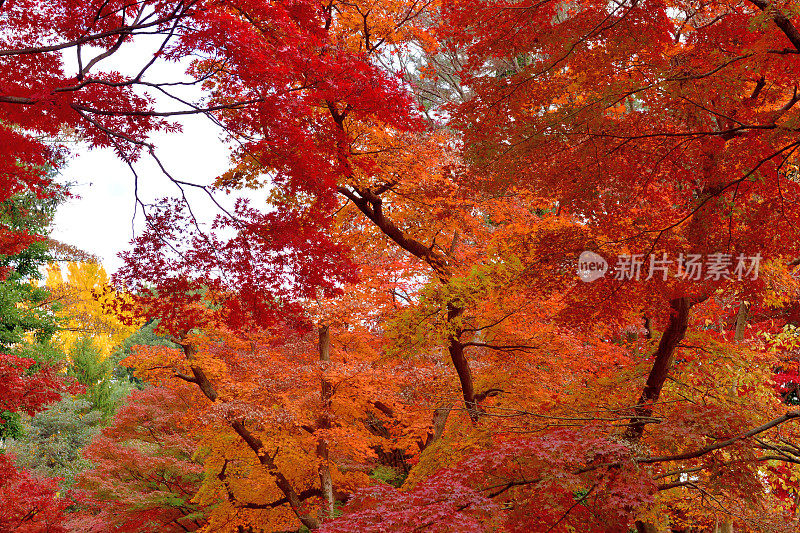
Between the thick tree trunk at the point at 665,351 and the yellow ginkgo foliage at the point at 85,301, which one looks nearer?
the thick tree trunk at the point at 665,351

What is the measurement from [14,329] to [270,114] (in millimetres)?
11155

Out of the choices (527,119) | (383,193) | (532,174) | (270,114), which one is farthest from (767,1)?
(383,193)

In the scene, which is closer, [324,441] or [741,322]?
[741,322]

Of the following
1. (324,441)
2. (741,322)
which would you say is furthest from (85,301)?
(741,322)

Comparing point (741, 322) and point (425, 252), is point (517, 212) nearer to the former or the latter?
point (425, 252)

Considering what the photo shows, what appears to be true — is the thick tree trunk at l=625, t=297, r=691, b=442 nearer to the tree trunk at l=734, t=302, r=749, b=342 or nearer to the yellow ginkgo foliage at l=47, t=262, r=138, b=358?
the tree trunk at l=734, t=302, r=749, b=342

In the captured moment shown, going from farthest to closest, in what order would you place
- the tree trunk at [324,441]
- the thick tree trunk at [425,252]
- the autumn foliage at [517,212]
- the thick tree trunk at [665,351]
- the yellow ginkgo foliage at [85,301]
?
the yellow ginkgo foliage at [85,301], the tree trunk at [324,441], the thick tree trunk at [425,252], the thick tree trunk at [665,351], the autumn foliage at [517,212]

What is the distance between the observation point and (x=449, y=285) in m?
5.61

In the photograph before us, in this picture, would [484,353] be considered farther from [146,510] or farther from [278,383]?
[146,510]

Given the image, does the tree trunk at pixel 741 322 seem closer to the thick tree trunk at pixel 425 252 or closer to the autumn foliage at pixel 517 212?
the autumn foliage at pixel 517 212

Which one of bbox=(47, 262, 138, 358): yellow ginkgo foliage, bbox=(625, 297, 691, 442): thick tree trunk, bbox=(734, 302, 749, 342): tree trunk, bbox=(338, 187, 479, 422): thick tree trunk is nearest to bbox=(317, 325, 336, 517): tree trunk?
bbox=(338, 187, 479, 422): thick tree trunk

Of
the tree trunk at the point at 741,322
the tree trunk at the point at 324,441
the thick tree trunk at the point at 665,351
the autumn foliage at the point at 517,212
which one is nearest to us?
the autumn foliage at the point at 517,212

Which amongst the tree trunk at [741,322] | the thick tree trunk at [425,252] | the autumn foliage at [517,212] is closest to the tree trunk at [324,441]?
the autumn foliage at [517,212]

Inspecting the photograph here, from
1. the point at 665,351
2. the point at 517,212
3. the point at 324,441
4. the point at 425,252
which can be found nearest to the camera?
the point at 665,351
